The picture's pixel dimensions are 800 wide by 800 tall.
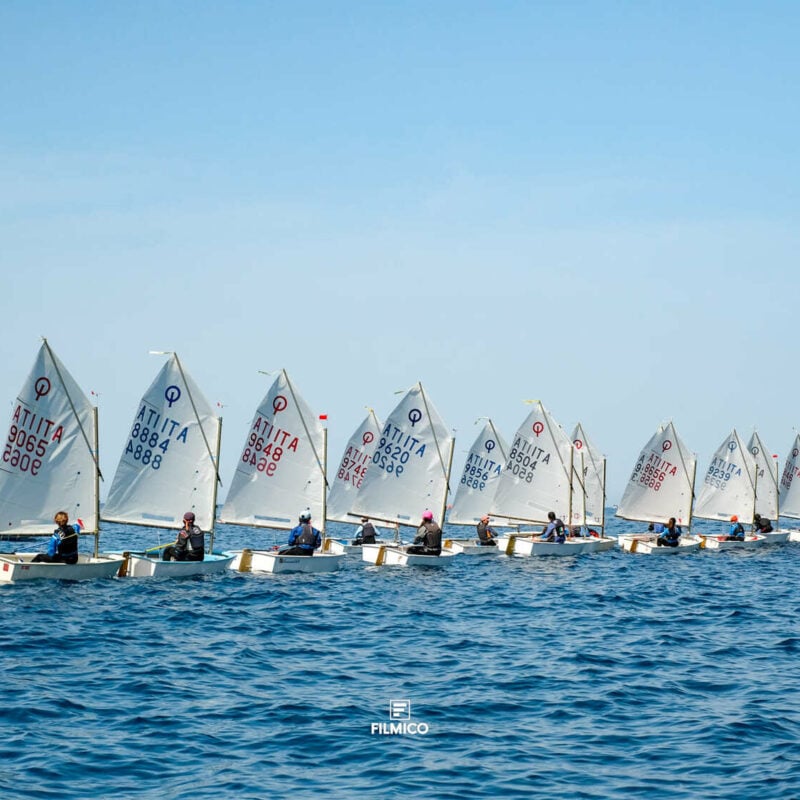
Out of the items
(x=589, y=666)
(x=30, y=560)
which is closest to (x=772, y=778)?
(x=589, y=666)

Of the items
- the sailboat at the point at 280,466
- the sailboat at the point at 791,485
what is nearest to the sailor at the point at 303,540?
the sailboat at the point at 280,466

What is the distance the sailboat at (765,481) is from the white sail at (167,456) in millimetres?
44516

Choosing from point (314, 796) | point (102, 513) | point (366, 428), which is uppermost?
point (366, 428)

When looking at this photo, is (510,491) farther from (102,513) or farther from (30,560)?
(30,560)

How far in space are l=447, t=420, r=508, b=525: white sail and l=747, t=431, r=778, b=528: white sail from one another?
70.8ft

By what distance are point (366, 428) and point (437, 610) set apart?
95.9ft

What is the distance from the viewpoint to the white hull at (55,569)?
3045 centimetres

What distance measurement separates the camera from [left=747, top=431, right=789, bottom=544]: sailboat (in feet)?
230

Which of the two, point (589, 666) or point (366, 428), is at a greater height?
point (366, 428)

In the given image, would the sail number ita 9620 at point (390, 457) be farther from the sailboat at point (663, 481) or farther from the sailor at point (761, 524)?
the sailor at point (761, 524)

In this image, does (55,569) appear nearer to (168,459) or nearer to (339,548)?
(168,459)

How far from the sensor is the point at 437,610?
2975 cm

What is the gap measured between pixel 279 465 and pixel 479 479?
1914cm

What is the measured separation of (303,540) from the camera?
3853 cm
